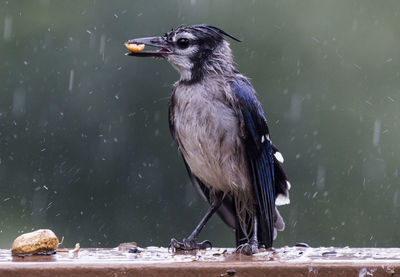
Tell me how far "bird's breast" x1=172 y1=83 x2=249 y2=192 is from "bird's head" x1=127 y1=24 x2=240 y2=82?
Answer: 0.12 meters

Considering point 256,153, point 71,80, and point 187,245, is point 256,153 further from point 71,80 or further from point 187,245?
point 71,80

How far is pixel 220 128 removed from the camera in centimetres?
413

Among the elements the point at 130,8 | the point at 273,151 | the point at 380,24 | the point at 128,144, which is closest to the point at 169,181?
the point at 128,144

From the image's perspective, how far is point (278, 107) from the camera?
11.3m

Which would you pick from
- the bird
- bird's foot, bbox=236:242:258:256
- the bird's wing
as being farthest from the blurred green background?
bird's foot, bbox=236:242:258:256

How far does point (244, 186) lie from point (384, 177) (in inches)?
306

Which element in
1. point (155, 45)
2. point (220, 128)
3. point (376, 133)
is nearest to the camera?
point (220, 128)

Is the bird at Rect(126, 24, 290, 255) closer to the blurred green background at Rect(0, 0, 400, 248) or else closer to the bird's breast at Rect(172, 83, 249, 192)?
the bird's breast at Rect(172, 83, 249, 192)

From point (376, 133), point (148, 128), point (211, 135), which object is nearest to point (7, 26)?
point (148, 128)

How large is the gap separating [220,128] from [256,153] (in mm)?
234

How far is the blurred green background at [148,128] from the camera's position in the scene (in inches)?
432

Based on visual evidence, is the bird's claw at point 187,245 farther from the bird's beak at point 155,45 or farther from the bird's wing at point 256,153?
the bird's beak at point 155,45

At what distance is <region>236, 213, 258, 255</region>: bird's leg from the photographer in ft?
12.0

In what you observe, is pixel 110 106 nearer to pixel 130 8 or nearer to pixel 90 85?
pixel 90 85
